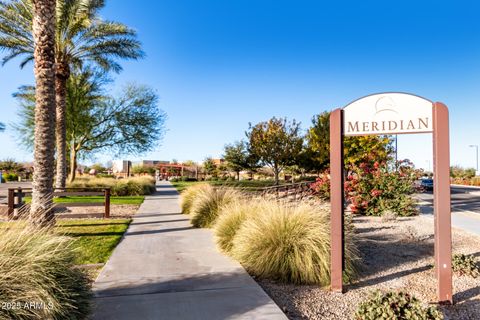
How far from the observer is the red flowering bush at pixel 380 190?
11609 millimetres

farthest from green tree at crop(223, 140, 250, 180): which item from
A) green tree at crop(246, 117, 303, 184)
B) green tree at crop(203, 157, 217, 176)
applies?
green tree at crop(203, 157, 217, 176)

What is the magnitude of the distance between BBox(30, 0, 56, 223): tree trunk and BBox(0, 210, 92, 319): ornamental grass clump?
436 centimetres

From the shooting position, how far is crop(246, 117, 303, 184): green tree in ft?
87.1

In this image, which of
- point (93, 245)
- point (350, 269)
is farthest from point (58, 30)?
point (350, 269)

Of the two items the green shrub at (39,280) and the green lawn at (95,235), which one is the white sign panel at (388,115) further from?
the green lawn at (95,235)

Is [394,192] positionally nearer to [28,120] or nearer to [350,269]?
[350,269]

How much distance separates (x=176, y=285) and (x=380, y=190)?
9.69m

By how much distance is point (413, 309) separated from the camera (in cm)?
320

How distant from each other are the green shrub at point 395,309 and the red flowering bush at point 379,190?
8833mm

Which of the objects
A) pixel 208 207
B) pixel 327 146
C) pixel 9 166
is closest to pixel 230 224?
pixel 208 207

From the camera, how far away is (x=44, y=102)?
7426mm

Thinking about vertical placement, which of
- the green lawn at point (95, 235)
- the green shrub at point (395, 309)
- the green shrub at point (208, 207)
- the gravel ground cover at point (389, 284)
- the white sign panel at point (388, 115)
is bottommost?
the gravel ground cover at point (389, 284)

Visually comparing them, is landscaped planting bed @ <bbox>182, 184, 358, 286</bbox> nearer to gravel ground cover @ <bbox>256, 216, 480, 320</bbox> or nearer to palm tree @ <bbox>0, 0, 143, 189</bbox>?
gravel ground cover @ <bbox>256, 216, 480, 320</bbox>

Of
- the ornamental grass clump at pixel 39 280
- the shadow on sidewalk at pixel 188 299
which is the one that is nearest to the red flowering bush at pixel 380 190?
the shadow on sidewalk at pixel 188 299
